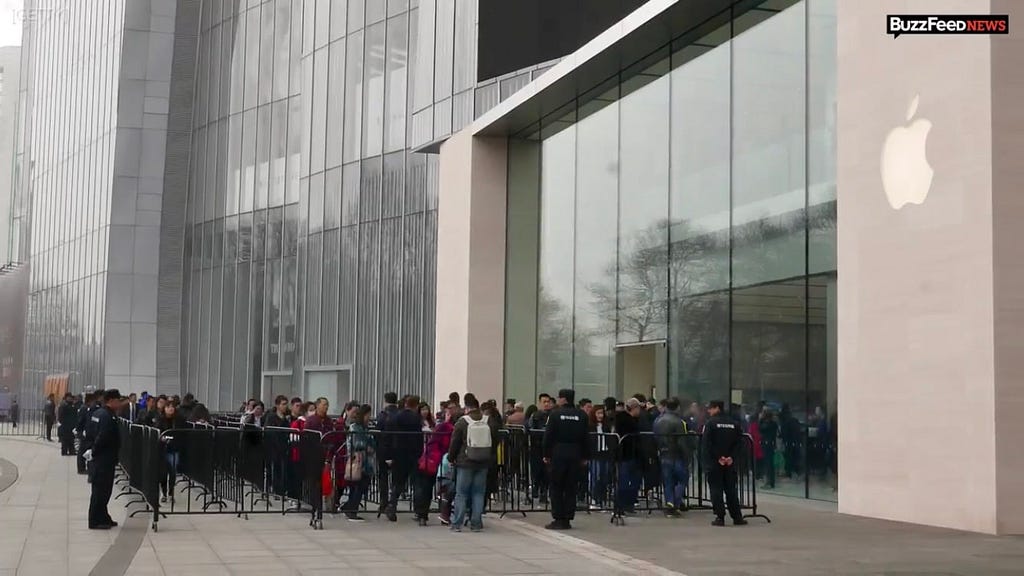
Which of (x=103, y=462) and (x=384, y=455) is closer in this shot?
(x=103, y=462)

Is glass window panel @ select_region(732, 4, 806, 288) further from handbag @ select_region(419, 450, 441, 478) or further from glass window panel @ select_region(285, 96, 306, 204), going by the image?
glass window panel @ select_region(285, 96, 306, 204)

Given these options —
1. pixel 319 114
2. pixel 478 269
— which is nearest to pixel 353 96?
pixel 319 114

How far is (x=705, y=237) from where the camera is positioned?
22.8m

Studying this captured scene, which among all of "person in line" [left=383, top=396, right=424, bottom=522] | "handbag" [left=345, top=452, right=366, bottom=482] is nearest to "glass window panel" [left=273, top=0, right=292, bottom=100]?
"handbag" [left=345, top=452, right=366, bottom=482]

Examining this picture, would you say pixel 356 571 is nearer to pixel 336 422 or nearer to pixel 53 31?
pixel 336 422

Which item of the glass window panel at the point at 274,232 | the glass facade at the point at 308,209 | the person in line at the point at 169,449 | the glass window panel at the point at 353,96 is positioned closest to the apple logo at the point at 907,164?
the person in line at the point at 169,449

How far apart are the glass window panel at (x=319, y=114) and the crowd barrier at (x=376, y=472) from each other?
22.4 metres

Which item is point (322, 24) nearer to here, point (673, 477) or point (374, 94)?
point (374, 94)

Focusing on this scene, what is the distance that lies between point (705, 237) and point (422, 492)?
338 inches

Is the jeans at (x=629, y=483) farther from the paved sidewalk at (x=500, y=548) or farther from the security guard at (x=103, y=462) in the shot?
the security guard at (x=103, y=462)

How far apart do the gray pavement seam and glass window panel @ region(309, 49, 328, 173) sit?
1027 inches

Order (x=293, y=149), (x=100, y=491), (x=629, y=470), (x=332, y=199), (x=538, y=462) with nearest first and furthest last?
(x=100, y=491) → (x=629, y=470) → (x=538, y=462) → (x=332, y=199) → (x=293, y=149)

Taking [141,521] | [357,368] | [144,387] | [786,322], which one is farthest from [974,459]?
[144,387]

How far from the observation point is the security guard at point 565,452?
1616cm
